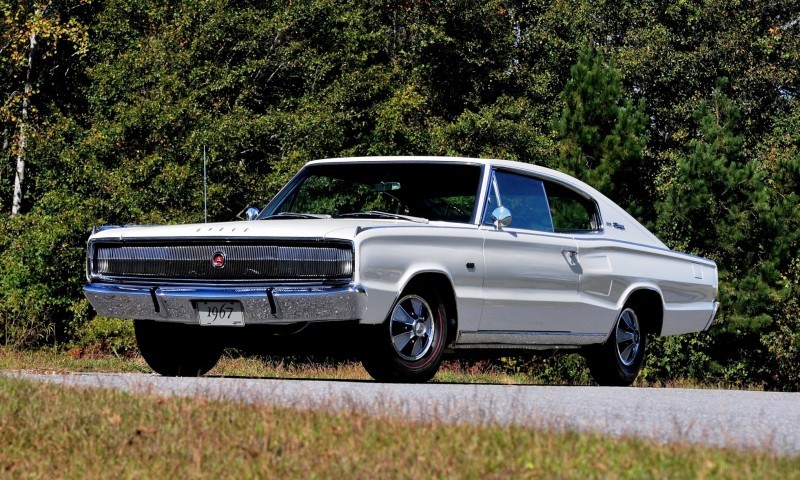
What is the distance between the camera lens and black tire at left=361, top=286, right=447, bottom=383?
29.1ft

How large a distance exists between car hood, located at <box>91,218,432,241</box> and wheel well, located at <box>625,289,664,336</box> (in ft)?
9.98

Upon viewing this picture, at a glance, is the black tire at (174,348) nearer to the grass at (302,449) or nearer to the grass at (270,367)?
the grass at (270,367)

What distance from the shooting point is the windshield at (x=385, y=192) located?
9.93 meters

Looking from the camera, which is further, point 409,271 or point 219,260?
point 219,260

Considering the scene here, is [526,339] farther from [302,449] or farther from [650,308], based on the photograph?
[302,449]

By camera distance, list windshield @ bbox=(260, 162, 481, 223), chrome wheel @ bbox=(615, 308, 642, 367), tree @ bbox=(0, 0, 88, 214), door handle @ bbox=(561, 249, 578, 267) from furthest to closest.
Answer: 1. tree @ bbox=(0, 0, 88, 214)
2. chrome wheel @ bbox=(615, 308, 642, 367)
3. door handle @ bbox=(561, 249, 578, 267)
4. windshield @ bbox=(260, 162, 481, 223)

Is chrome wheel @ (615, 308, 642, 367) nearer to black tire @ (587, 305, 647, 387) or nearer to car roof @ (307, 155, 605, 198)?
black tire @ (587, 305, 647, 387)

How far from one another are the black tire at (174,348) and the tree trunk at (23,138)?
803 inches

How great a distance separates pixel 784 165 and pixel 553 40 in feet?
27.8

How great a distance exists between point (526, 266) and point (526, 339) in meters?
0.57

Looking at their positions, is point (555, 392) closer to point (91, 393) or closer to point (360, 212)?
point (360, 212)

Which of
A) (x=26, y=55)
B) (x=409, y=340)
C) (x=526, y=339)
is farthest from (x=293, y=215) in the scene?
(x=26, y=55)

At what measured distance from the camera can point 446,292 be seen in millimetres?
9336

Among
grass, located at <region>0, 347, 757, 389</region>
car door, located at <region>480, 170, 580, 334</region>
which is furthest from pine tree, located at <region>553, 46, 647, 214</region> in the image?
car door, located at <region>480, 170, 580, 334</region>
